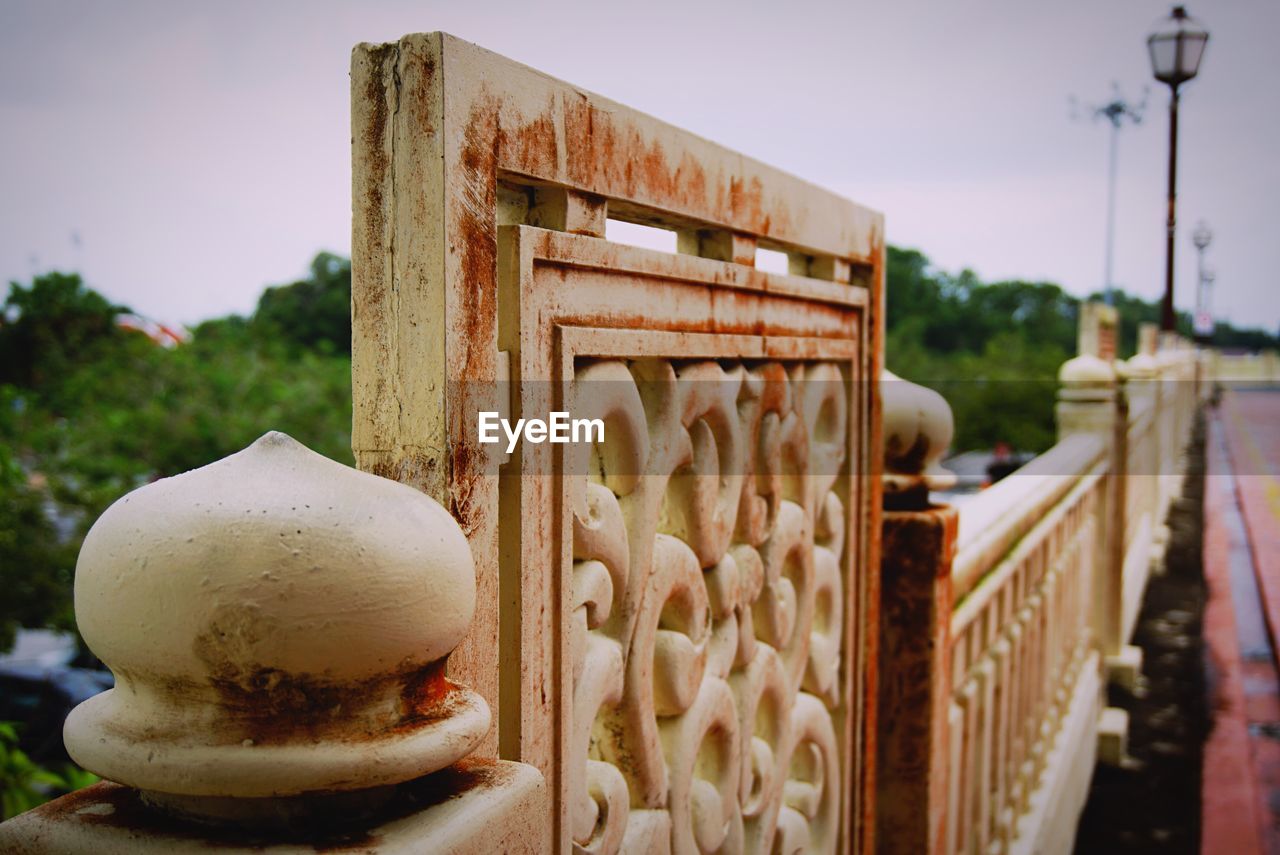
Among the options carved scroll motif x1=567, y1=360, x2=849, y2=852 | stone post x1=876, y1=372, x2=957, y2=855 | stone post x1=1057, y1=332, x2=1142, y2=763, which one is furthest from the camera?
stone post x1=1057, y1=332, x2=1142, y2=763

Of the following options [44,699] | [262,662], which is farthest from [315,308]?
[262,662]

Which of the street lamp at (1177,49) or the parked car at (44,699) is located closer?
the parked car at (44,699)

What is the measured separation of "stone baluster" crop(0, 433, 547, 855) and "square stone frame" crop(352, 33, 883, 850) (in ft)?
0.67

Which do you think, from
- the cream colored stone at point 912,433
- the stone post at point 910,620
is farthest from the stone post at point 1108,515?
the cream colored stone at point 912,433

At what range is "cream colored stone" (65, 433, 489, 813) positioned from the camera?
82cm

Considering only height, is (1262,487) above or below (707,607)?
below

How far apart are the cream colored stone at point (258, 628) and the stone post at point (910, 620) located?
71.4 inches

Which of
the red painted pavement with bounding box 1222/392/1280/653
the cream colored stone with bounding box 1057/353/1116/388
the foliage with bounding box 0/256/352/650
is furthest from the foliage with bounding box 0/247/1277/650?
the cream colored stone with bounding box 1057/353/1116/388

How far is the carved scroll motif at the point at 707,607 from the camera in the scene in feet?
4.66

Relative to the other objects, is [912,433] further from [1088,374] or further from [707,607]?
[1088,374]

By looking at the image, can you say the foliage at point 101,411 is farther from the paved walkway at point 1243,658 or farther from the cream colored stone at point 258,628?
the cream colored stone at point 258,628

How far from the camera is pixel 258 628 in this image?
2.67 ft

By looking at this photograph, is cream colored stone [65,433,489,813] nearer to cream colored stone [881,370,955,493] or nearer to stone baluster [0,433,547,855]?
stone baluster [0,433,547,855]

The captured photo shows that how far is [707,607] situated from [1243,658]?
272 inches
